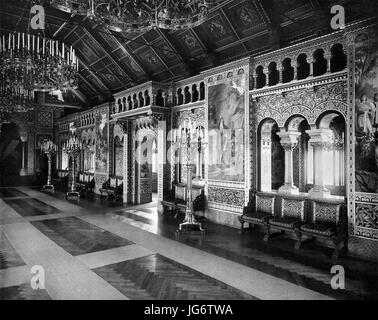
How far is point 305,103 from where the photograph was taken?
22.1 ft

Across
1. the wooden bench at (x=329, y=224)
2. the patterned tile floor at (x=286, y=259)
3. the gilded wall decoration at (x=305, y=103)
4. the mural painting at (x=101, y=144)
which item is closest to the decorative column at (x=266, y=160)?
the gilded wall decoration at (x=305, y=103)

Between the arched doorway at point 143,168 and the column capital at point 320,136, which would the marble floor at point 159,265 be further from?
the arched doorway at point 143,168

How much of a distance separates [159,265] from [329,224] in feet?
12.3

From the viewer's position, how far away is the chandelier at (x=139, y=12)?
370 cm

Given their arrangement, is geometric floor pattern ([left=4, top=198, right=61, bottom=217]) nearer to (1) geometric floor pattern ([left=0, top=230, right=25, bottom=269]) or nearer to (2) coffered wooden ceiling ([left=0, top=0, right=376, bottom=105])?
(1) geometric floor pattern ([left=0, top=230, right=25, bottom=269])

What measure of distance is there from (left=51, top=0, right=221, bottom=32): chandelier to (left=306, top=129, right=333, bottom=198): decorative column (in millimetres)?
4108

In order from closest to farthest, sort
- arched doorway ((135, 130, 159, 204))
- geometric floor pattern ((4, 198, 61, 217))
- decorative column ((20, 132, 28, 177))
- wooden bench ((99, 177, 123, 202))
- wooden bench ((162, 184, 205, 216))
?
wooden bench ((162, 184, 205, 216)) → geometric floor pattern ((4, 198, 61, 217)) → arched doorway ((135, 130, 159, 204)) → wooden bench ((99, 177, 123, 202)) → decorative column ((20, 132, 28, 177))

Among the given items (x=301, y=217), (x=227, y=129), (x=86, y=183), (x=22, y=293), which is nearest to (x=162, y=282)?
(x=22, y=293)

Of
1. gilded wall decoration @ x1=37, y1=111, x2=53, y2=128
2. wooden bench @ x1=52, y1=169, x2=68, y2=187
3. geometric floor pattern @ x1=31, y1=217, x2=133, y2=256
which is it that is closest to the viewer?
geometric floor pattern @ x1=31, y1=217, x2=133, y2=256

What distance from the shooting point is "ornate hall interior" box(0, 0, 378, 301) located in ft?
13.7

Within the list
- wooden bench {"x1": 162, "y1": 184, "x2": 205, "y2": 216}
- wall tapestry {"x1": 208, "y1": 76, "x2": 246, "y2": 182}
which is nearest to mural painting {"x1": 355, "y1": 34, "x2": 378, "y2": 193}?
wall tapestry {"x1": 208, "y1": 76, "x2": 246, "y2": 182}

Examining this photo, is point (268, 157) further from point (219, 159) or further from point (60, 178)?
point (60, 178)
